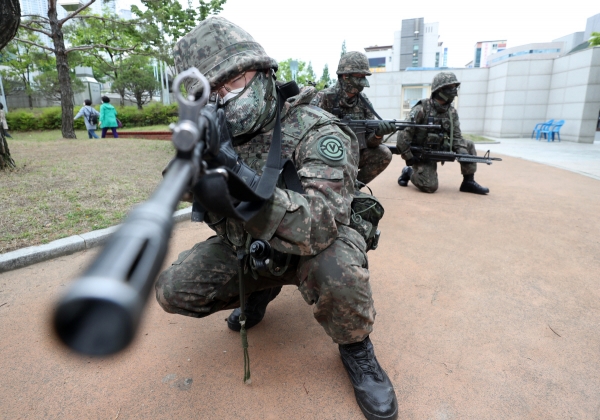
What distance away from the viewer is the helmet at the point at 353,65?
5168 millimetres

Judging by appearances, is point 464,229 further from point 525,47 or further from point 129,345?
point 525,47

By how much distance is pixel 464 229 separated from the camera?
4.39 meters

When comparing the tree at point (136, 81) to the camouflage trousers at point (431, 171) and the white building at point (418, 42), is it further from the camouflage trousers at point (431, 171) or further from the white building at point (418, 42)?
the white building at point (418, 42)

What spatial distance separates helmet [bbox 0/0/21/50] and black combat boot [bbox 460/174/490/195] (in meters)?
6.66

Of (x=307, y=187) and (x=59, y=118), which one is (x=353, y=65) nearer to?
(x=307, y=187)

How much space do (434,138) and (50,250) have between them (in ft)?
17.3

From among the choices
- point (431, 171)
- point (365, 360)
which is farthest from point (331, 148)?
point (431, 171)

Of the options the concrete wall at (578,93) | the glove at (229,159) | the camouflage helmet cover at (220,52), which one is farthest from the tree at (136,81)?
the glove at (229,159)

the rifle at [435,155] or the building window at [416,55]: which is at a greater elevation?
the building window at [416,55]

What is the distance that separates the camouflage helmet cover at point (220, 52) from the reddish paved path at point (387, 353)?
3.48 feet

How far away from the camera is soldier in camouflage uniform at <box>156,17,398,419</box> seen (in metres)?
1.72

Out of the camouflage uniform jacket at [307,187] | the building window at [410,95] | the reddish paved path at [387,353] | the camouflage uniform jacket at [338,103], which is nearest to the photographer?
the camouflage uniform jacket at [307,187]

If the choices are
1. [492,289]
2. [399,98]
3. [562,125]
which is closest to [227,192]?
[492,289]

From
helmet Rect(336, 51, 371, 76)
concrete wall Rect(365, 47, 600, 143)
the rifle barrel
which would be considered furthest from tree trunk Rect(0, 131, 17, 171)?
concrete wall Rect(365, 47, 600, 143)
